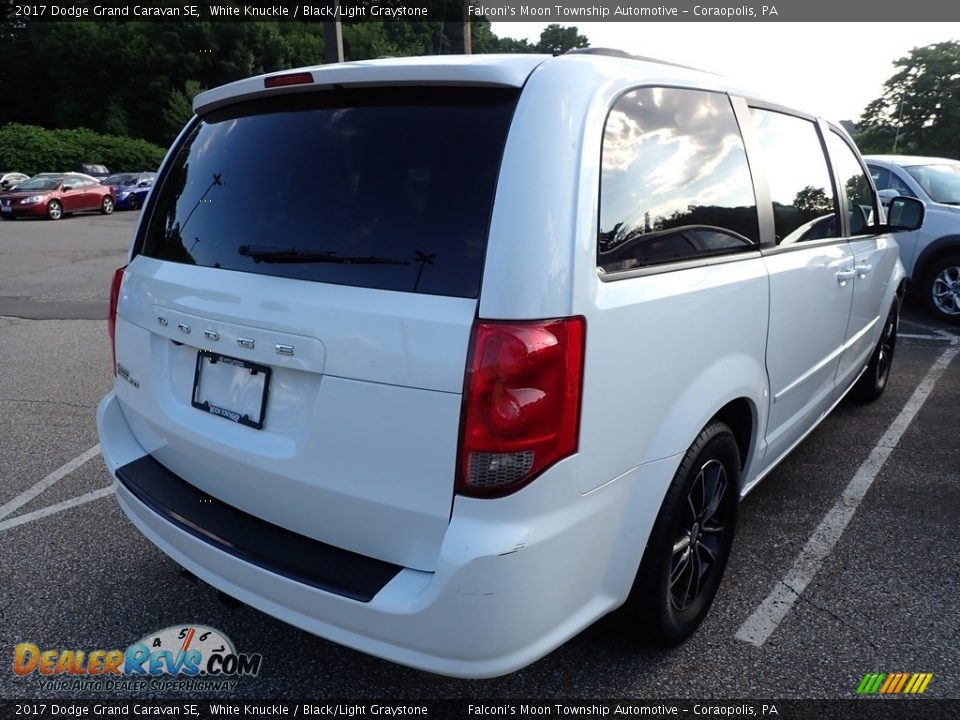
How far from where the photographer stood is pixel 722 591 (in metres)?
2.85

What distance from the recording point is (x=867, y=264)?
153 inches

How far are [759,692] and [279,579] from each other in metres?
1.54

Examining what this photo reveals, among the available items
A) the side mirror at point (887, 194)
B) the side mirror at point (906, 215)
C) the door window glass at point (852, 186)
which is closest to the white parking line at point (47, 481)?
the door window glass at point (852, 186)

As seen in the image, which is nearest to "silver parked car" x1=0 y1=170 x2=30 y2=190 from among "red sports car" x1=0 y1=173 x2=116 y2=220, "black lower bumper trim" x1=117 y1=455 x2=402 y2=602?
"red sports car" x1=0 y1=173 x2=116 y2=220

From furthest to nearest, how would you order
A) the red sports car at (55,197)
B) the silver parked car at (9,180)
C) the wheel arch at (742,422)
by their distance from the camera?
the silver parked car at (9,180) → the red sports car at (55,197) → the wheel arch at (742,422)

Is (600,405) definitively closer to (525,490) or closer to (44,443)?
(525,490)

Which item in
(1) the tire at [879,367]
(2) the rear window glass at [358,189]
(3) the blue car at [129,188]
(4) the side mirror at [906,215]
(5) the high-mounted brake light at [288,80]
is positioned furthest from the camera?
(3) the blue car at [129,188]

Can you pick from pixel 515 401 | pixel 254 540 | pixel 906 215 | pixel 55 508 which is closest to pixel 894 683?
pixel 515 401

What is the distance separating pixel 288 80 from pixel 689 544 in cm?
195

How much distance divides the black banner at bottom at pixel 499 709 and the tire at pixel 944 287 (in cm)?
672

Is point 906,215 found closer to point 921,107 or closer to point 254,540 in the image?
point 254,540

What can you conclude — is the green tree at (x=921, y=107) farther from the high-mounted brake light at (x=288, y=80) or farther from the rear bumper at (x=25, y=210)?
the high-mounted brake light at (x=288, y=80)

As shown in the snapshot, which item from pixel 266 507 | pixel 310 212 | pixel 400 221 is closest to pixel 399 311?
pixel 400 221

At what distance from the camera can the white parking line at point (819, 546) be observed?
2.63 metres
